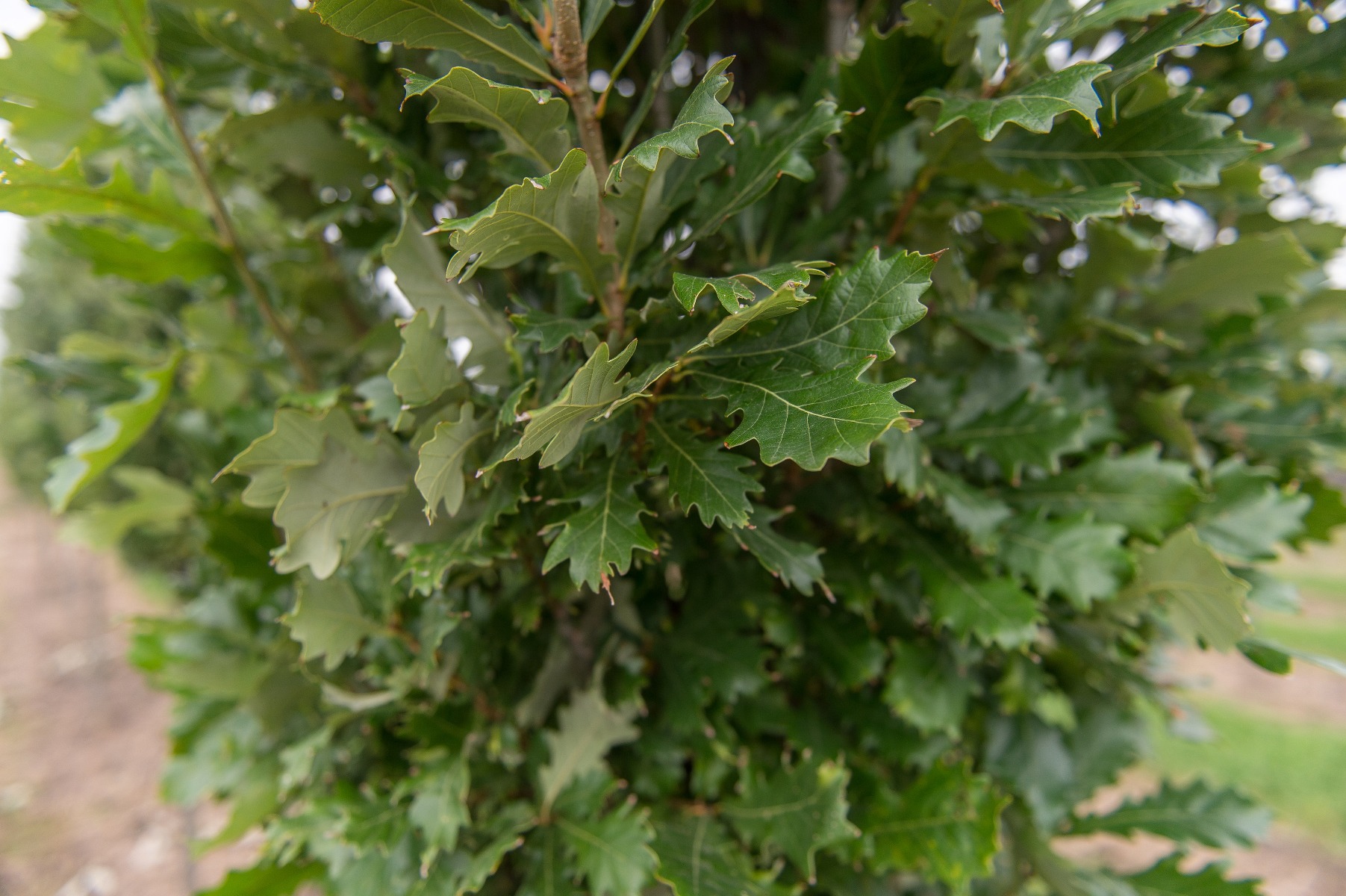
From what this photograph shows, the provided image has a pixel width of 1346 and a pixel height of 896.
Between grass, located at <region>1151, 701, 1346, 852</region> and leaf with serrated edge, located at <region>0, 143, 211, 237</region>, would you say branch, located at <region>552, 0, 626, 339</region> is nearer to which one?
leaf with serrated edge, located at <region>0, 143, 211, 237</region>

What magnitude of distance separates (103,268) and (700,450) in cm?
115

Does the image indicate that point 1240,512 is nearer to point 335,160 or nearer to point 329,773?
point 335,160

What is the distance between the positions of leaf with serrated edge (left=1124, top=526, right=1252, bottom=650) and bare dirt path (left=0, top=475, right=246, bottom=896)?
3203mm

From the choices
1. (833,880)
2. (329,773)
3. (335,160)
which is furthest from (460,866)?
(335,160)

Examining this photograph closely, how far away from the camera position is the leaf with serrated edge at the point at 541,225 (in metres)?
0.70

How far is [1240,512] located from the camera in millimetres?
1229

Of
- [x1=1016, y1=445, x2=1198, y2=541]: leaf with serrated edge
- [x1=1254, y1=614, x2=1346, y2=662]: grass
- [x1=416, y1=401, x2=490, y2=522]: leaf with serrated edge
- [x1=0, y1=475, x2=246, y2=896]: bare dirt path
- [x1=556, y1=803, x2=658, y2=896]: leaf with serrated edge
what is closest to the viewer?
[x1=416, y1=401, x2=490, y2=522]: leaf with serrated edge

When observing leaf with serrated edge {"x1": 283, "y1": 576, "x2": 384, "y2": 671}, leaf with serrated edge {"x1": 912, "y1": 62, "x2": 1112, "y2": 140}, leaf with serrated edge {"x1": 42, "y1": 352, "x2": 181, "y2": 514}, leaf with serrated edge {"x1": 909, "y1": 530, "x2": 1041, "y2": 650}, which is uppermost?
leaf with serrated edge {"x1": 912, "y1": 62, "x2": 1112, "y2": 140}

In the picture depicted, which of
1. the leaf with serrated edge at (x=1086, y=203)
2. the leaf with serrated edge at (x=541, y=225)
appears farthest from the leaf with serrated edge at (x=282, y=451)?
the leaf with serrated edge at (x=1086, y=203)

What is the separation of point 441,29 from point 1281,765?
6.74 m

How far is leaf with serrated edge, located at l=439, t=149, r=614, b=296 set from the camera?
698 mm

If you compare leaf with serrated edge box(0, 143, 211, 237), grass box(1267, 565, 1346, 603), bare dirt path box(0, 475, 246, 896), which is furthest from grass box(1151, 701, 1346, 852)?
bare dirt path box(0, 475, 246, 896)

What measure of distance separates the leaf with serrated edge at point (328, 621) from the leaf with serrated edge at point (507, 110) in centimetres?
67

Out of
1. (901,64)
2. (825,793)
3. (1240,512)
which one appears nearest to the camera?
(901,64)
